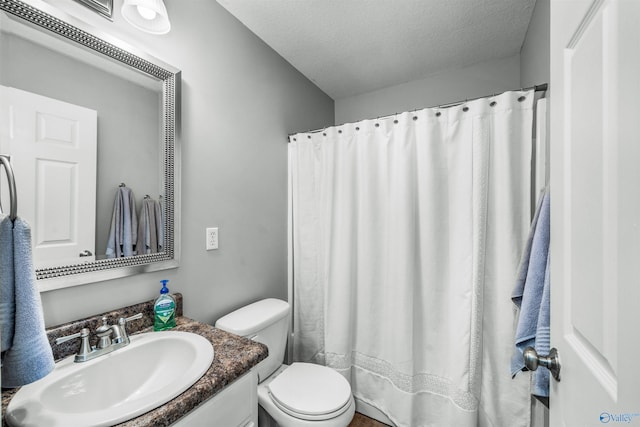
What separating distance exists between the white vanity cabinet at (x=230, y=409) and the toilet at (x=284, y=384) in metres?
0.16

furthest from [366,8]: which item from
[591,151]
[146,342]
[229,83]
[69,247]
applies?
[146,342]

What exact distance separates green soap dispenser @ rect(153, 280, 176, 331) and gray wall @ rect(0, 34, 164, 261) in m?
0.28

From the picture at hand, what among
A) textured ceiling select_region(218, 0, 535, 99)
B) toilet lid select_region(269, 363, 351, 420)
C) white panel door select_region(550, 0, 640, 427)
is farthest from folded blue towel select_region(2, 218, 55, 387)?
textured ceiling select_region(218, 0, 535, 99)

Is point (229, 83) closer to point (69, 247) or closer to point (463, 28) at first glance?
point (69, 247)

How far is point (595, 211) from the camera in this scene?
1.57 feet

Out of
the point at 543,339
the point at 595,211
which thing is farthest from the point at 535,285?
the point at 595,211

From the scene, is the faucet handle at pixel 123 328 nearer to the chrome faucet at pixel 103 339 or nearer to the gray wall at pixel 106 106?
the chrome faucet at pixel 103 339

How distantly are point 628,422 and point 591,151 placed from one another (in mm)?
435

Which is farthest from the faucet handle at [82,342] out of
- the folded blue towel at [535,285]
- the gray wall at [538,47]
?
the gray wall at [538,47]

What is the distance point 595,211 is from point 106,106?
58.1 inches

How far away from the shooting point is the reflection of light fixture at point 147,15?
3.10 ft

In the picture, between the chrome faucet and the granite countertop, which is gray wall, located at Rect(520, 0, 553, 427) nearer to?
the granite countertop

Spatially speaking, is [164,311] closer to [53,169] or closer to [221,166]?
[53,169]

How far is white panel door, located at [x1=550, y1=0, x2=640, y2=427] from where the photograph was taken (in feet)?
1.25
